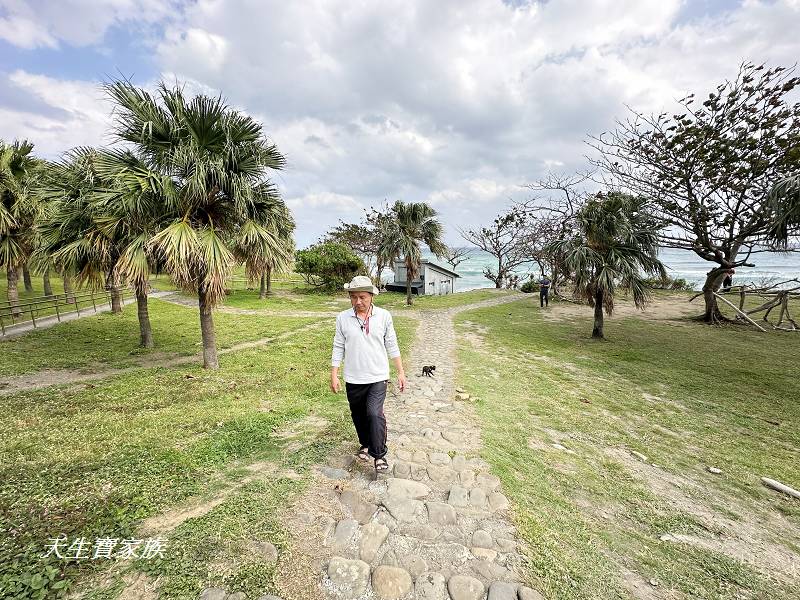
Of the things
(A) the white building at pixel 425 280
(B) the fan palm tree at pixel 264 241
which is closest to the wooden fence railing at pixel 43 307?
(B) the fan palm tree at pixel 264 241

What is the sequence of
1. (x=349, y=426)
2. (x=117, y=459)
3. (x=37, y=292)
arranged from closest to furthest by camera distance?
(x=117, y=459) → (x=349, y=426) → (x=37, y=292)

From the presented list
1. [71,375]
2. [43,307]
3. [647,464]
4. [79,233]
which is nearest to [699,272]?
[647,464]

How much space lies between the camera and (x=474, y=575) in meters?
2.32

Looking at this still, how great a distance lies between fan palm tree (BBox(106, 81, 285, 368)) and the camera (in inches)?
241

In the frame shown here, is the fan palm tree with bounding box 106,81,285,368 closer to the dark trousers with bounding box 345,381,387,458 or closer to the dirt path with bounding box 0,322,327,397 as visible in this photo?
the dirt path with bounding box 0,322,327,397

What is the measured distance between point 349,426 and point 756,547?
446 cm

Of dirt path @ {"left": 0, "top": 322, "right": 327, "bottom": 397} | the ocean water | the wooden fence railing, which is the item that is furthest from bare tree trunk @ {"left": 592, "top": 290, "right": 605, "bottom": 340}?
the wooden fence railing

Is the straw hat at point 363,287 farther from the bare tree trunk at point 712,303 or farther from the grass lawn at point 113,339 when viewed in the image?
the bare tree trunk at point 712,303

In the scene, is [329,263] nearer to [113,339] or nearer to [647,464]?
[113,339]

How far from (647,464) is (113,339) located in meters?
14.5

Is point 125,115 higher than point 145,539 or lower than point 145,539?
higher

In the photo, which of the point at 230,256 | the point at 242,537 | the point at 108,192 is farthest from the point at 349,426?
the point at 108,192

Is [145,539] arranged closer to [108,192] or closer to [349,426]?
[349,426]

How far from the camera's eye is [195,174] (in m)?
6.11
